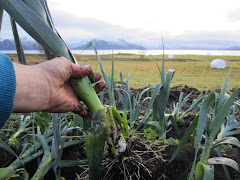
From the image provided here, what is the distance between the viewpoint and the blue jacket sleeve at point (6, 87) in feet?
1.76

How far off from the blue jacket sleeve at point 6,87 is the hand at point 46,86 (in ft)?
0.10

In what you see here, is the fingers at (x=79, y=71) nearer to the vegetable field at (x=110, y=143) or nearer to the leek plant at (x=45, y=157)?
the vegetable field at (x=110, y=143)

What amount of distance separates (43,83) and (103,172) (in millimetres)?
357

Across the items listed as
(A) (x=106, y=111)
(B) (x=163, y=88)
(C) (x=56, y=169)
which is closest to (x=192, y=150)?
(B) (x=163, y=88)

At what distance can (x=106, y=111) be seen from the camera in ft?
2.13

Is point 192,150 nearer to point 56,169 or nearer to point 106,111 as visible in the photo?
point 106,111

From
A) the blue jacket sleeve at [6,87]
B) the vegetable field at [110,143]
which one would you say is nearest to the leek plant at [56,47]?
the vegetable field at [110,143]

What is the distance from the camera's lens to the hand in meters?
0.60

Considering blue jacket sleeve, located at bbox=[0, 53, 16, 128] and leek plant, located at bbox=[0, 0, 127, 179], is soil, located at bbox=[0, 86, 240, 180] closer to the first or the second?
leek plant, located at bbox=[0, 0, 127, 179]

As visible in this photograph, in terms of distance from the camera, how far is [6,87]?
Result: 0.54m

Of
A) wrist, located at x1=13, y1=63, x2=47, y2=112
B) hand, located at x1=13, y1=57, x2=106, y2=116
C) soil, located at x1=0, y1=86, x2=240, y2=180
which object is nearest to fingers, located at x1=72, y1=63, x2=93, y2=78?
hand, located at x1=13, y1=57, x2=106, y2=116

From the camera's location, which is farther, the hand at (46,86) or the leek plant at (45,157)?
the leek plant at (45,157)

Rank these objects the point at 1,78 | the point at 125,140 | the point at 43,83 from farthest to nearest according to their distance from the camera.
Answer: the point at 125,140
the point at 43,83
the point at 1,78

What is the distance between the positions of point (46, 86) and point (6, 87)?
0.13m
